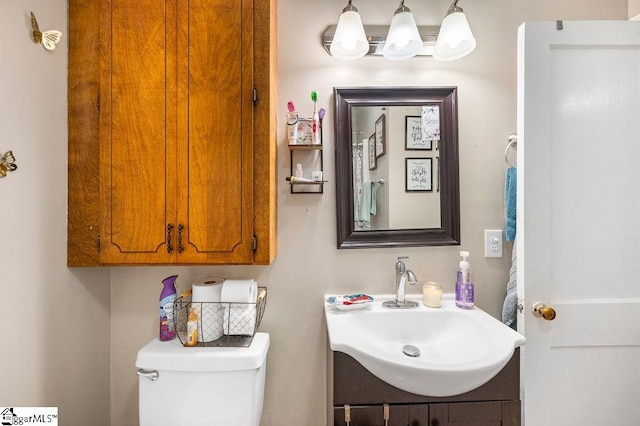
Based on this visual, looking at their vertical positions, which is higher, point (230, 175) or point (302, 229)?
point (230, 175)

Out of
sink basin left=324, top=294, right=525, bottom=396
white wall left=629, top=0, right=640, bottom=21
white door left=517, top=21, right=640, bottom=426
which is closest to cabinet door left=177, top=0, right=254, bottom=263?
sink basin left=324, top=294, right=525, bottom=396

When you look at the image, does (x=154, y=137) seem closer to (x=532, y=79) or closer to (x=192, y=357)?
(x=192, y=357)

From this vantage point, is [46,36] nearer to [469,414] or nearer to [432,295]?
[432,295]

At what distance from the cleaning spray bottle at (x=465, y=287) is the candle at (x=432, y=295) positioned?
84mm

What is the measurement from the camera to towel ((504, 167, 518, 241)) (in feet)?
4.22

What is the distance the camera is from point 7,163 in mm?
860

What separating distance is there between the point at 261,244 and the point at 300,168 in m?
0.38

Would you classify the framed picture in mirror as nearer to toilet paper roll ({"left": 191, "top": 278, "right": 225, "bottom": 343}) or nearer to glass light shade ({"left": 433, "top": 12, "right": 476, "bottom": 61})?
glass light shade ({"left": 433, "top": 12, "right": 476, "bottom": 61})

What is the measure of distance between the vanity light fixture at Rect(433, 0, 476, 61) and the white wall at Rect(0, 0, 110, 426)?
4.75ft

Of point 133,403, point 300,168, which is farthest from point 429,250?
point 133,403

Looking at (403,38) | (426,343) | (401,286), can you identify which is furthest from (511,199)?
(403,38)

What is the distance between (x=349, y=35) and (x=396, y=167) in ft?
1.90

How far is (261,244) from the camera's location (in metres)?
1.09

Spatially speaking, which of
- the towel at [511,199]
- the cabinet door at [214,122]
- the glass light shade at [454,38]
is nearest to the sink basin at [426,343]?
the towel at [511,199]
